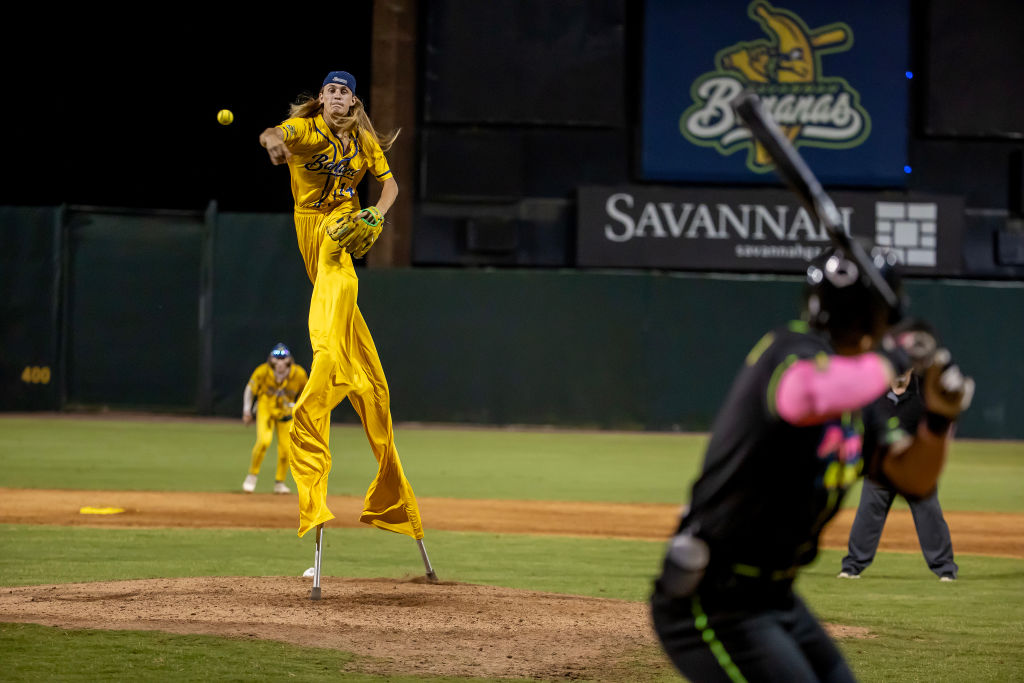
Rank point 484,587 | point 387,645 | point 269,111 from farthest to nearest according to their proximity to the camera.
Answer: point 269,111 → point 484,587 → point 387,645

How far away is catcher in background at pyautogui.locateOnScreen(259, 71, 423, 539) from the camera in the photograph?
764 centimetres

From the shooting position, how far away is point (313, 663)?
252 inches

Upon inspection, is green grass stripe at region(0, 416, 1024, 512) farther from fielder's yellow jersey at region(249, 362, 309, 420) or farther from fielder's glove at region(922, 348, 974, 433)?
fielder's glove at region(922, 348, 974, 433)

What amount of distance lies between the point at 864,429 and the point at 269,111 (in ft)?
86.4

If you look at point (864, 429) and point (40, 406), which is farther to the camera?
point (40, 406)

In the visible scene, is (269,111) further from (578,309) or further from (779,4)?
(779,4)

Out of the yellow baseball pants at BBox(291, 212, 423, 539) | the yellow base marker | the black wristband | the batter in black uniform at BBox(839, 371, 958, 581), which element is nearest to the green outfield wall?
the yellow base marker

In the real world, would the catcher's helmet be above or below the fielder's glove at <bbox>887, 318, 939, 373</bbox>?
above

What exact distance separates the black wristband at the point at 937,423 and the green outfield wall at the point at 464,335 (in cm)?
2115

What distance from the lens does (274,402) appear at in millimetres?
15383

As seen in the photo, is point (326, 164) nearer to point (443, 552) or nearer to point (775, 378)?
point (443, 552)

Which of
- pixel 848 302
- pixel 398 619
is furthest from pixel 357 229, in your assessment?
pixel 848 302

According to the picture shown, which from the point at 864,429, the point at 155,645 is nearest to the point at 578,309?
the point at 155,645

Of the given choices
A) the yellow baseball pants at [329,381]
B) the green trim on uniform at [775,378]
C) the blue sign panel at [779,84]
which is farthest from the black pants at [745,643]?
the blue sign panel at [779,84]
